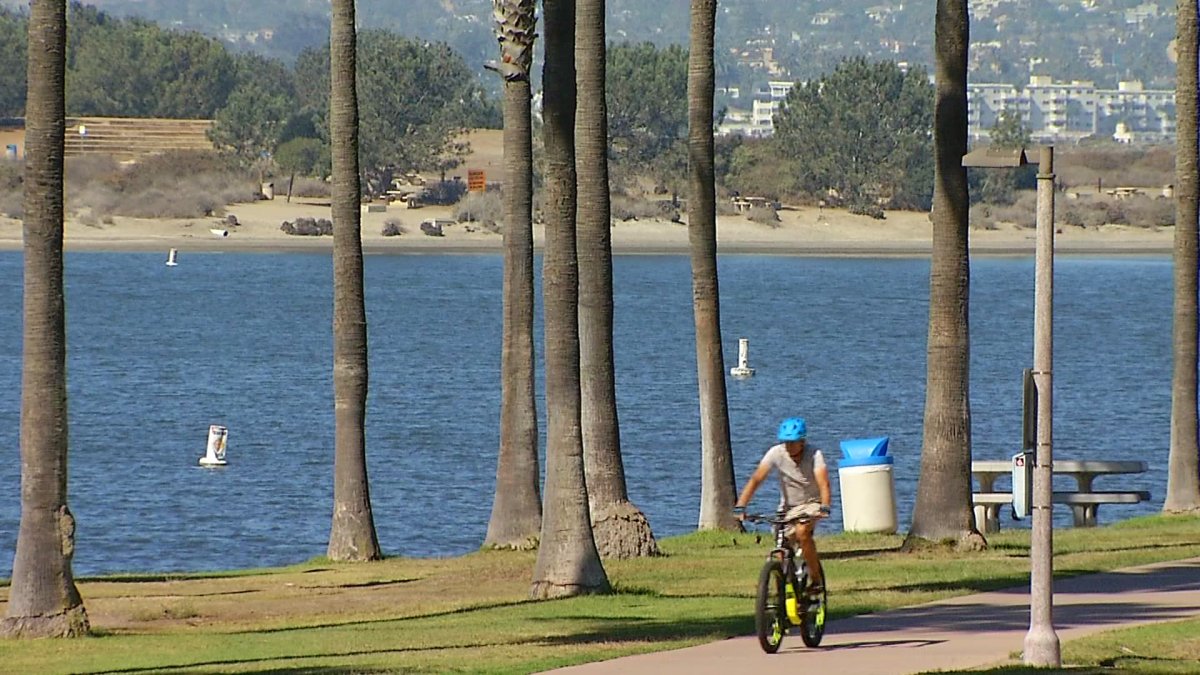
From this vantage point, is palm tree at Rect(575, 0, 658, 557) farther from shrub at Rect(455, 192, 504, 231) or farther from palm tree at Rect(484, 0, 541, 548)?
shrub at Rect(455, 192, 504, 231)

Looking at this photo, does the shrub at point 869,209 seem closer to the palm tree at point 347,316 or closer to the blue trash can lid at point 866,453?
the blue trash can lid at point 866,453

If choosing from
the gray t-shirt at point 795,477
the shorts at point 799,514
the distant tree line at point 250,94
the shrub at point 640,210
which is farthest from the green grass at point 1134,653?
the shrub at point 640,210

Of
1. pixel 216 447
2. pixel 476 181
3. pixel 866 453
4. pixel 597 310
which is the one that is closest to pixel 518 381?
pixel 597 310

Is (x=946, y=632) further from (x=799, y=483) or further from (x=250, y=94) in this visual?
(x=250, y=94)

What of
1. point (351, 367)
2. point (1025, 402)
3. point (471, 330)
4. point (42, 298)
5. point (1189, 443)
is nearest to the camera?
point (1025, 402)

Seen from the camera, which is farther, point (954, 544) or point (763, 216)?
point (763, 216)

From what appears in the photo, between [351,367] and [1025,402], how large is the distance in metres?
11.4

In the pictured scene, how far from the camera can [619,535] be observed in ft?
72.4

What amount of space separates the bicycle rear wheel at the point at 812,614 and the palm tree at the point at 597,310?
6909mm

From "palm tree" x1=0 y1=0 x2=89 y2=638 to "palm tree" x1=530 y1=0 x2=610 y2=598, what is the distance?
4.00m

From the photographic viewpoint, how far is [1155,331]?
95.1 meters

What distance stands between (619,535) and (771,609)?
7527 millimetres

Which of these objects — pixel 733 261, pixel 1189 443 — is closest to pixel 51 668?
pixel 1189 443

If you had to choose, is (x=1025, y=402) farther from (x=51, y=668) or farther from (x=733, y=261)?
(x=733, y=261)
